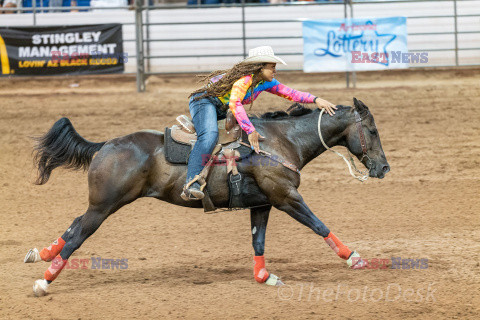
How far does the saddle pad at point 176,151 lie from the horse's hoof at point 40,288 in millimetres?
1527

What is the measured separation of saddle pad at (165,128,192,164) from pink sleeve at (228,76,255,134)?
1.83 ft

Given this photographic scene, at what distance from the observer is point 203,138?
18.7ft

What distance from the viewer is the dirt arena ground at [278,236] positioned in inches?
211

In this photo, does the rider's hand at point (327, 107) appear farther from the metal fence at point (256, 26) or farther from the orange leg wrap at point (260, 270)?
the metal fence at point (256, 26)

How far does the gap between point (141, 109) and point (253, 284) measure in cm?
809

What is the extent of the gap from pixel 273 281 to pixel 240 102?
1.63 meters

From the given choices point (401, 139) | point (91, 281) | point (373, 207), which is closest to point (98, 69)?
point (401, 139)

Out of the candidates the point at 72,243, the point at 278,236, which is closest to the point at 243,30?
the point at 278,236

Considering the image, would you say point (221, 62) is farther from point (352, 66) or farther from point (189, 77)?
point (352, 66)

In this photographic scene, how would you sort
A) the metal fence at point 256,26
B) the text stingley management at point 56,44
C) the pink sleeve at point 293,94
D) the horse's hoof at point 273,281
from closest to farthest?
the horse's hoof at point 273,281
the pink sleeve at point 293,94
the text stingley management at point 56,44
the metal fence at point 256,26

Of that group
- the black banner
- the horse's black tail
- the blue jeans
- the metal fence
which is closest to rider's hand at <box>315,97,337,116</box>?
the blue jeans

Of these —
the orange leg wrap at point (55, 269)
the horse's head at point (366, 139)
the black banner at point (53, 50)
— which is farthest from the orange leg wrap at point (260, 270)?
the black banner at point (53, 50)

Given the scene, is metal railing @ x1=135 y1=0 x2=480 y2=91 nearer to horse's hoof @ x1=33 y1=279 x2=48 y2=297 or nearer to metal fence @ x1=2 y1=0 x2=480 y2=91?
metal fence @ x1=2 y1=0 x2=480 y2=91

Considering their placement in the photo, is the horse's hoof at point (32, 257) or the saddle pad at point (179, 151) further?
the horse's hoof at point (32, 257)
